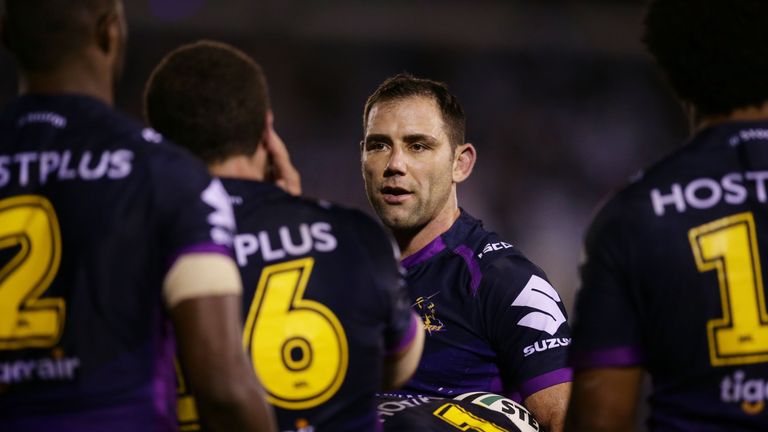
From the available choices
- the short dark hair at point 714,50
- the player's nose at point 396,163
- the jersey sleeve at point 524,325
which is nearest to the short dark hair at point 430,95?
the player's nose at point 396,163

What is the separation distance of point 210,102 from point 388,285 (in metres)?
0.76

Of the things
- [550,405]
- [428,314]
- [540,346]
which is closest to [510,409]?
[550,405]

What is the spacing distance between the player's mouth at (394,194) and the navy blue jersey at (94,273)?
2.35 metres

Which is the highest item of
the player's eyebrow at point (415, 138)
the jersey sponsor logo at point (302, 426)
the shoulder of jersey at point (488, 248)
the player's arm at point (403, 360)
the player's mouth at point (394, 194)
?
the player's eyebrow at point (415, 138)

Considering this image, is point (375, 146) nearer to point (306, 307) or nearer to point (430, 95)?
point (430, 95)

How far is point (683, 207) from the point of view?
9.65ft

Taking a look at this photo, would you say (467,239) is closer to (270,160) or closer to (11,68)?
(270,160)

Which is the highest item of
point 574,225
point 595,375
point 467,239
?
point 574,225

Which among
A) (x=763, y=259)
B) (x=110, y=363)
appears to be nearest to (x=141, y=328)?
(x=110, y=363)

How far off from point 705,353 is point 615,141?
12295mm

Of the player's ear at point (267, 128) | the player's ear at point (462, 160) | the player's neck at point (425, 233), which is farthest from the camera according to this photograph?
the player's ear at point (462, 160)

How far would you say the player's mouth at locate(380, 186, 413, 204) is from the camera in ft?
16.9

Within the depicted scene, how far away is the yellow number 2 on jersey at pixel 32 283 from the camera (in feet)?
9.13

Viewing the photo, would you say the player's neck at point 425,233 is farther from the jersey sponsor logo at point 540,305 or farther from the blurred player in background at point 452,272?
the jersey sponsor logo at point 540,305
